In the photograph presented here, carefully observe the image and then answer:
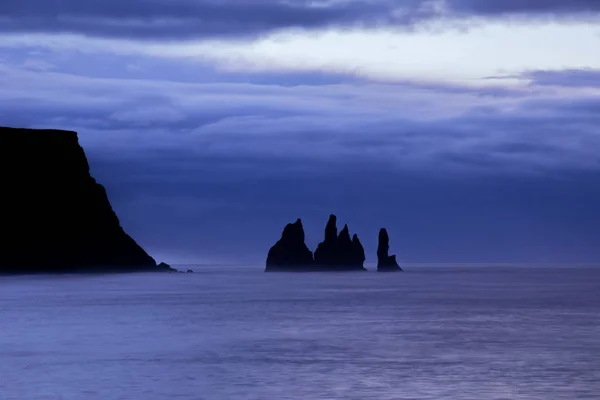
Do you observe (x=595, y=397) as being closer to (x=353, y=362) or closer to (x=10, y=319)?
(x=353, y=362)

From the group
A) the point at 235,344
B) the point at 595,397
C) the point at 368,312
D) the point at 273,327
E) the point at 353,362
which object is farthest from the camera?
the point at 368,312

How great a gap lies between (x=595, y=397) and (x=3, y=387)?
80.6 ft

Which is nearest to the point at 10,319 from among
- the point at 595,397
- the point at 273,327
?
the point at 273,327

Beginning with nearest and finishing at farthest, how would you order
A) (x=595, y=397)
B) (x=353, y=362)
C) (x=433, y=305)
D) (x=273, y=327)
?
(x=595, y=397) → (x=353, y=362) → (x=273, y=327) → (x=433, y=305)

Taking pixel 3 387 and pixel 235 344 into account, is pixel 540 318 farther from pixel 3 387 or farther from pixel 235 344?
pixel 3 387

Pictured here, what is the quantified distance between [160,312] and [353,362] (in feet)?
169

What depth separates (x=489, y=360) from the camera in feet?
188

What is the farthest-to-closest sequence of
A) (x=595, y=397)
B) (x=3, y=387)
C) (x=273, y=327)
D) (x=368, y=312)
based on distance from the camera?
(x=368, y=312)
(x=273, y=327)
(x=3, y=387)
(x=595, y=397)

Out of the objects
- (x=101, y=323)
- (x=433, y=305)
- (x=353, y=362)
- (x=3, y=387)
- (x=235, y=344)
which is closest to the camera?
(x=3, y=387)

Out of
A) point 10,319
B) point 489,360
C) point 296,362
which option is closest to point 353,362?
point 296,362

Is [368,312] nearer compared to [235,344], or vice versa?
[235,344]

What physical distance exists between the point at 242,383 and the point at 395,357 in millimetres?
12820

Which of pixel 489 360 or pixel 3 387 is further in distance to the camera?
pixel 489 360

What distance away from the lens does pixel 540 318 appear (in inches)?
3664
